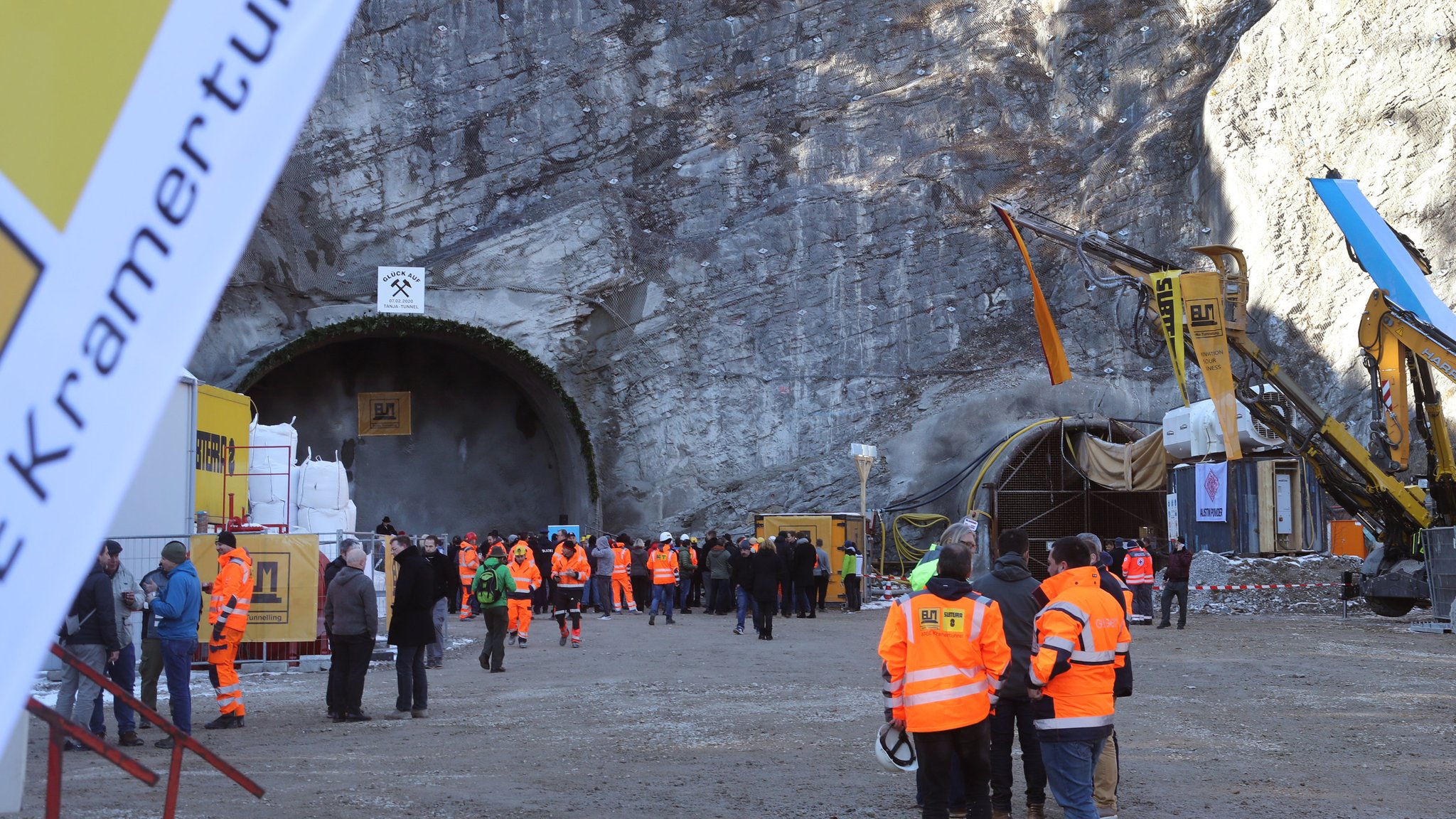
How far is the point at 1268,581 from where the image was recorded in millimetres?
24453

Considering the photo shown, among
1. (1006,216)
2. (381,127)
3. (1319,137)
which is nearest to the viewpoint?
(1006,216)

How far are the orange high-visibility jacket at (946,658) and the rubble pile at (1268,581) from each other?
19.5 m

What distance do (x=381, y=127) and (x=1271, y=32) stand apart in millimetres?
21510

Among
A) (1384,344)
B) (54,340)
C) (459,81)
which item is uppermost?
(459,81)

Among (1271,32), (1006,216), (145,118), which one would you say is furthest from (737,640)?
(1271,32)

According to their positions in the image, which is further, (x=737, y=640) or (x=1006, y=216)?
(x=1006, y=216)

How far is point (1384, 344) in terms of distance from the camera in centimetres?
2109

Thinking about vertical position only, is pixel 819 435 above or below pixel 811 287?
below

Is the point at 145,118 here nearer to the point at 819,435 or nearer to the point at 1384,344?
the point at 1384,344

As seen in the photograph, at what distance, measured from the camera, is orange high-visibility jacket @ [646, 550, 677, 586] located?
21.9 metres

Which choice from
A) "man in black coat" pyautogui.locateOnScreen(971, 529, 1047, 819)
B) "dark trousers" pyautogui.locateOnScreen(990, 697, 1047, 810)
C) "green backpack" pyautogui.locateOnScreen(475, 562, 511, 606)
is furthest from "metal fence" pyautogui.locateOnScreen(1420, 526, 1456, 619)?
"man in black coat" pyautogui.locateOnScreen(971, 529, 1047, 819)

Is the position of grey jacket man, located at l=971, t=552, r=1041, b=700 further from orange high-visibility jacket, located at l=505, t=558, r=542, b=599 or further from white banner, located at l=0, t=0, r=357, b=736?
orange high-visibility jacket, located at l=505, t=558, r=542, b=599

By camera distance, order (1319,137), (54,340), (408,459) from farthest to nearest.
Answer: (408,459), (1319,137), (54,340)

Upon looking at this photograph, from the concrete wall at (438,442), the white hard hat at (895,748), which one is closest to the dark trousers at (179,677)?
the white hard hat at (895,748)
